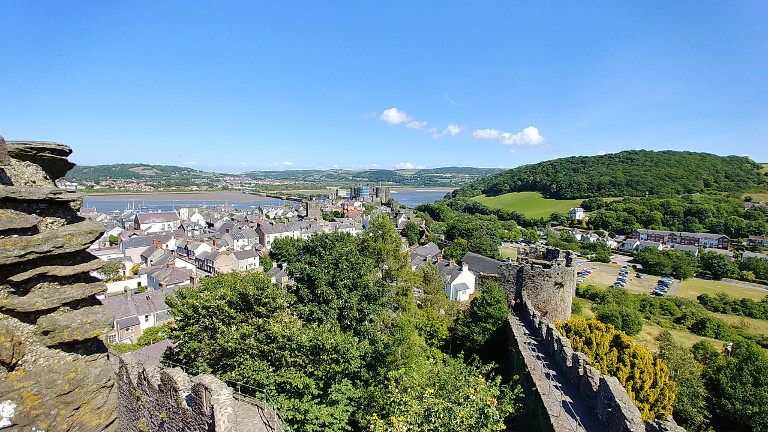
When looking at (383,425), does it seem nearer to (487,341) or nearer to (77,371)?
(77,371)

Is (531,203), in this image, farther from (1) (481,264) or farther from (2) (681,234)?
(1) (481,264)

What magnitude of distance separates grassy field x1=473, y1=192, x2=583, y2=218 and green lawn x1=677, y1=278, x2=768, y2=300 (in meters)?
52.8

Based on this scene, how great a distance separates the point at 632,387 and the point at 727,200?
12746cm

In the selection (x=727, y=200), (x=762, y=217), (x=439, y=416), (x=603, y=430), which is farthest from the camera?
(x=727, y=200)

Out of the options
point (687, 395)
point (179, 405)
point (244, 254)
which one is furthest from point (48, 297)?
point (244, 254)

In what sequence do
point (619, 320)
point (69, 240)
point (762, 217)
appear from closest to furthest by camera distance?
point (69, 240) < point (619, 320) < point (762, 217)

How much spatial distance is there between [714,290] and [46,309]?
229ft

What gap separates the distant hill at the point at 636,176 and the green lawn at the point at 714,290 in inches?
2696

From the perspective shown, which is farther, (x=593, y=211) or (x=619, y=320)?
(x=593, y=211)

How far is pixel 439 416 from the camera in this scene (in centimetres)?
619

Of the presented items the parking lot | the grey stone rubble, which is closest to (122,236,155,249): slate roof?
the grey stone rubble

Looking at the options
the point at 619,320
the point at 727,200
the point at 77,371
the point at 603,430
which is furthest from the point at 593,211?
the point at 77,371

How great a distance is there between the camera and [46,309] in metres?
4.64

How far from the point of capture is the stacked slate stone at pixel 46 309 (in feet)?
14.2
